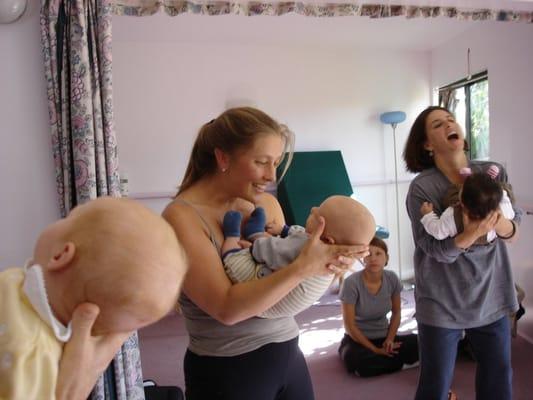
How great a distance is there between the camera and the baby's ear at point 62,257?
60cm

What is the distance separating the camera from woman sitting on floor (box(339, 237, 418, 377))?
2613mm

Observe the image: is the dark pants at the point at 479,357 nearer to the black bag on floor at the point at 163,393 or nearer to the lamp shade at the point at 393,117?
the black bag on floor at the point at 163,393

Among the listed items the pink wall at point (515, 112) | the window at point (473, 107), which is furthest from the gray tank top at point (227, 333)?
the window at point (473, 107)

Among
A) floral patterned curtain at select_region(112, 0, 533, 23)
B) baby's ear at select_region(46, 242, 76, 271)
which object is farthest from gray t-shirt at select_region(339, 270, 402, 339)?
baby's ear at select_region(46, 242, 76, 271)

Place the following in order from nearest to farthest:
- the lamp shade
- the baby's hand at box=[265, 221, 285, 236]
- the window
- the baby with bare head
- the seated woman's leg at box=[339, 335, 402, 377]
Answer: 1. the baby with bare head
2. the baby's hand at box=[265, 221, 285, 236]
3. the seated woman's leg at box=[339, 335, 402, 377]
4. the window
5. the lamp shade

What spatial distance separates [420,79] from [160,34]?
281 cm

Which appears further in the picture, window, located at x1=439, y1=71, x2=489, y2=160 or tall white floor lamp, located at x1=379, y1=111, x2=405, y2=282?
tall white floor lamp, located at x1=379, y1=111, x2=405, y2=282

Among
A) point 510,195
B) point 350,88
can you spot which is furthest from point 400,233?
point 510,195

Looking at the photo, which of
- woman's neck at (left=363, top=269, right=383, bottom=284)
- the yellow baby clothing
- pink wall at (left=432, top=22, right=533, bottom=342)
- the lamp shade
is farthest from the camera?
the lamp shade

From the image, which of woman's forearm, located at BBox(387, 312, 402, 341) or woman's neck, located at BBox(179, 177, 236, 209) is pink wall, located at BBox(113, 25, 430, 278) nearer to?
woman's forearm, located at BBox(387, 312, 402, 341)

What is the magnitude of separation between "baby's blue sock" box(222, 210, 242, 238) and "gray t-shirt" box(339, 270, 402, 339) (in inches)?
76.5

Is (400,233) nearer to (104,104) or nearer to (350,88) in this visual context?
(350,88)

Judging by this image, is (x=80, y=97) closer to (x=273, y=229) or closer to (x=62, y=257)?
(x=273, y=229)

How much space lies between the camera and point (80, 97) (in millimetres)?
1500
